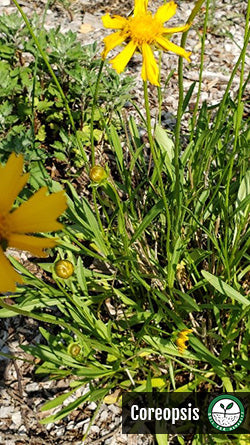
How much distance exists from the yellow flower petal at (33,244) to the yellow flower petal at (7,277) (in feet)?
0.12

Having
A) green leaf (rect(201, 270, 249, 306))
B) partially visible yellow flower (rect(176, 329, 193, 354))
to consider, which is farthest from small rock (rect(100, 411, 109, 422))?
green leaf (rect(201, 270, 249, 306))

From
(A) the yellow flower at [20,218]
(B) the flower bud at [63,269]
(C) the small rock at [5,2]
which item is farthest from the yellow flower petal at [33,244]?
(C) the small rock at [5,2]

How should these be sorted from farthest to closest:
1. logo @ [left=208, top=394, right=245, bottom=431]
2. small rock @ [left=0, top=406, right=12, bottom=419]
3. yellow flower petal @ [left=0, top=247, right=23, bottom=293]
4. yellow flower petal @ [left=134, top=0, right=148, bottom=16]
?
small rock @ [left=0, top=406, right=12, bottom=419], logo @ [left=208, top=394, right=245, bottom=431], yellow flower petal @ [left=134, top=0, right=148, bottom=16], yellow flower petal @ [left=0, top=247, right=23, bottom=293]

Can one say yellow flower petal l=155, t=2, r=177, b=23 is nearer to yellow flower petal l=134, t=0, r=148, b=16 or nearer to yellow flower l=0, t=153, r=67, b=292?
yellow flower petal l=134, t=0, r=148, b=16

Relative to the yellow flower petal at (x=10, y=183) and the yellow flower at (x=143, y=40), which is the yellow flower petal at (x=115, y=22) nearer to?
the yellow flower at (x=143, y=40)

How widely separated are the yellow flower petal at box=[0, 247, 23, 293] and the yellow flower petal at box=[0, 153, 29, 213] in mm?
101

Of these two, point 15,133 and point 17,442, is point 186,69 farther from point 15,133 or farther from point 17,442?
point 17,442

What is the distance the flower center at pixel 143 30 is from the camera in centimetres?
90

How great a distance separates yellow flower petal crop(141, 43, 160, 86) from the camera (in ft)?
2.85

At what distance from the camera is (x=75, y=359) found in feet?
4.53

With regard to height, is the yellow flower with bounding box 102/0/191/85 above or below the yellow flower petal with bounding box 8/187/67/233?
above

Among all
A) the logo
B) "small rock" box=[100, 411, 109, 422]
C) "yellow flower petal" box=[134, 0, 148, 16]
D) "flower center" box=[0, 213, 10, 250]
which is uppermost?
"yellow flower petal" box=[134, 0, 148, 16]

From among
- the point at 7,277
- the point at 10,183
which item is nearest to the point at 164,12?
the point at 10,183

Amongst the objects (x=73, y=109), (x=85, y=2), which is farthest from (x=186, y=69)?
(x=85, y=2)
